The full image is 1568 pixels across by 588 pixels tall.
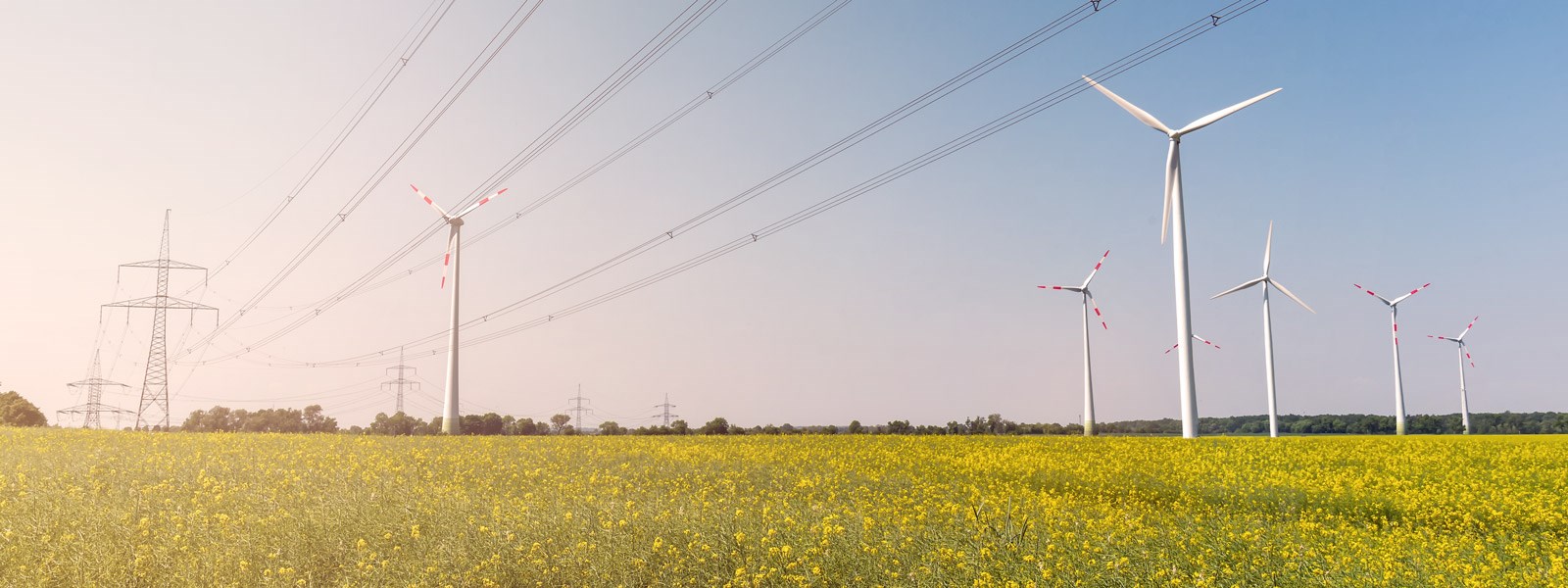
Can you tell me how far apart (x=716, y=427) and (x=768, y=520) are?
37.5 m

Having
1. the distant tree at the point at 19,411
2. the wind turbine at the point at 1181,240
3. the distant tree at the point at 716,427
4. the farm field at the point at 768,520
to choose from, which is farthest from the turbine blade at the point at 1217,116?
the distant tree at the point at 19,411

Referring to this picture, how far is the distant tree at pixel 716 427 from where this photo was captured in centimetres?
4881

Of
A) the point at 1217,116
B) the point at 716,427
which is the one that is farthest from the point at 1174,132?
the point at 716,427

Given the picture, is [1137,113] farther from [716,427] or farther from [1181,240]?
[716,427]

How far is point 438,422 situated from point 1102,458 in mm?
37439

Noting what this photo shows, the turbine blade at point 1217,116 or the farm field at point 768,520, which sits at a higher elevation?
the turbine blade at point 1217,116

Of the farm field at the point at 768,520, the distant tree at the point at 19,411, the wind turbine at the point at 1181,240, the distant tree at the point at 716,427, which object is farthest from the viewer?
the distant tree at the point at 19,411

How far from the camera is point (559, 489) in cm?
1820

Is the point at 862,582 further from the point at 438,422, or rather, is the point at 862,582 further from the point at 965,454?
the point at 438,422

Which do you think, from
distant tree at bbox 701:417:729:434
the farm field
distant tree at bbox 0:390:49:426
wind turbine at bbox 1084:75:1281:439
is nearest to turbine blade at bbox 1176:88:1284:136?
wind turbine at bbox 1084:75:1281:439

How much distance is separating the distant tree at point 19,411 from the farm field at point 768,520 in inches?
1808

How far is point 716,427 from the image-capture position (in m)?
49.5

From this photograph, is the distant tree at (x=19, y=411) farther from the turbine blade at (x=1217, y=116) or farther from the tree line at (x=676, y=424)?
the turbine blade at (x=1217, y=116)

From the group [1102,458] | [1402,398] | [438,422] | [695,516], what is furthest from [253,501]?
[1402,398]
